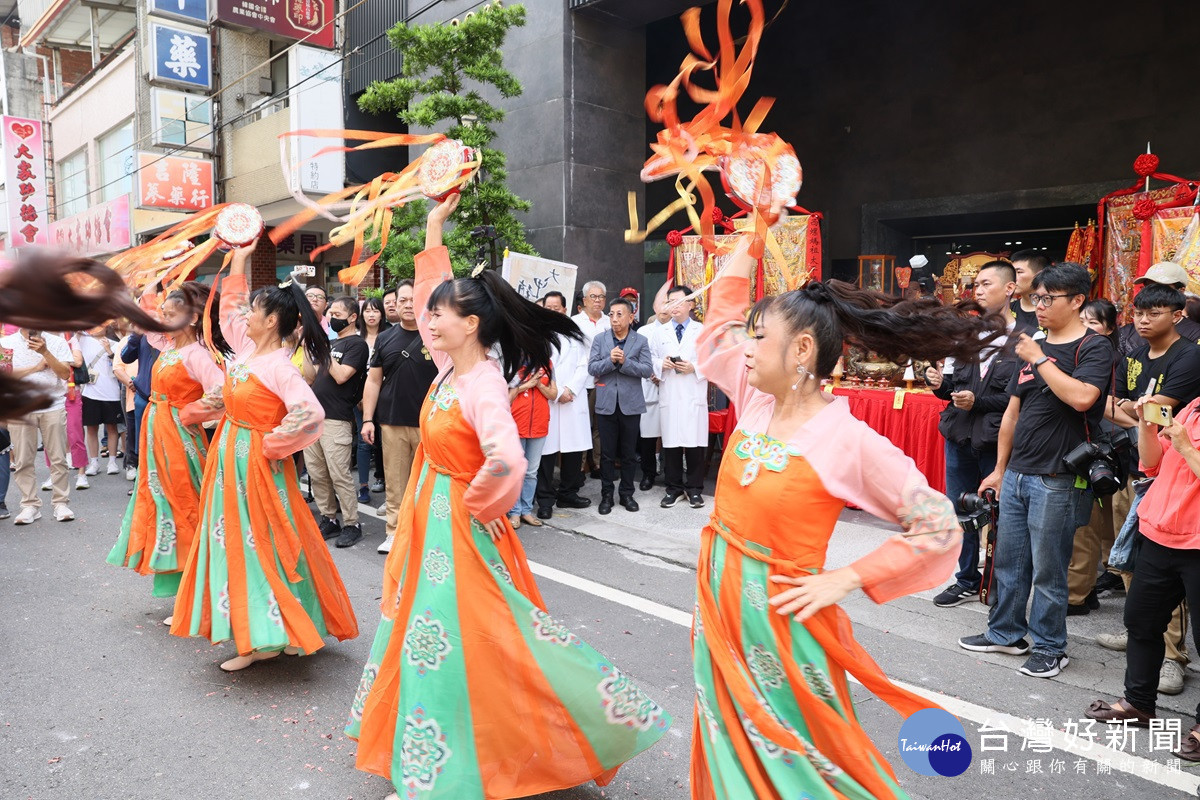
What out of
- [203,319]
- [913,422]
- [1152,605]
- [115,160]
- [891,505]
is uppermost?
[115,160]

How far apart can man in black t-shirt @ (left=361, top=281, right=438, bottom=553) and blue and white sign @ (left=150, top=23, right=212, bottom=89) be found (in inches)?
385

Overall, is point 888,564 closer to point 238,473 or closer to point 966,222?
point 238,473

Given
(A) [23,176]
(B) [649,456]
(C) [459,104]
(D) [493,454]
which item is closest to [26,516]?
(B) [649,456]

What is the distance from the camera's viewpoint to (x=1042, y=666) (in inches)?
147

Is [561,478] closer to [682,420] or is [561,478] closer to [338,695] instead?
[682,420]

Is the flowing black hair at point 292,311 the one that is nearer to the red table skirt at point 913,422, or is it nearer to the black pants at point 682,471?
the black pants at point 682,471

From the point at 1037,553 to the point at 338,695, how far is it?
3027mm

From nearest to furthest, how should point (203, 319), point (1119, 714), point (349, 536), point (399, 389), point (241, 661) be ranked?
point (1119, 714), point (241, 661), point (203, 319), point (399, 389), point (349, 536)

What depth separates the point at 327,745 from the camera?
3104 millimetres

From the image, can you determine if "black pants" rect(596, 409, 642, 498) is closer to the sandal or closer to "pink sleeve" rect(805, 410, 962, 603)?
the sandal

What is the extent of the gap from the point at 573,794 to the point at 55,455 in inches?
227

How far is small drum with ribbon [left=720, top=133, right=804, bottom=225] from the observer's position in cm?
251

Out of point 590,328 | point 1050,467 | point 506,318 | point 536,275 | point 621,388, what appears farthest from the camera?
point 536,275

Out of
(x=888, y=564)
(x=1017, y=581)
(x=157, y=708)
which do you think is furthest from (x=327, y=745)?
(x=1017, y=581)
